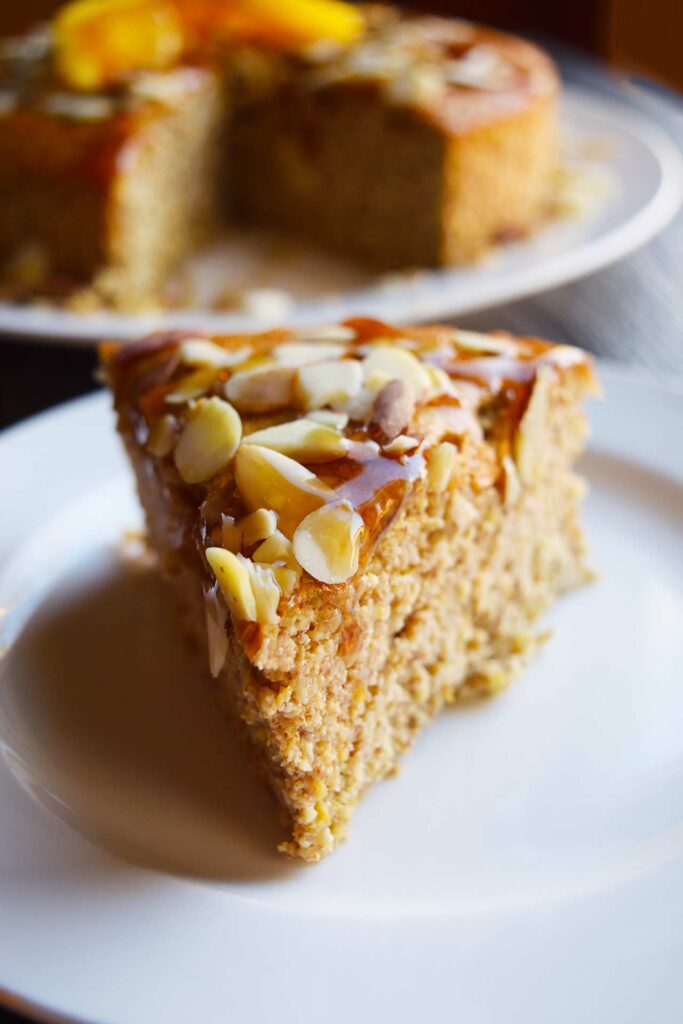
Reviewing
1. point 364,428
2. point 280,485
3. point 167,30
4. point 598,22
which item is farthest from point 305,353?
point 598,22

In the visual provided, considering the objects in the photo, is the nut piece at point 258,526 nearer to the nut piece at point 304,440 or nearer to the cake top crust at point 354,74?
the nut piece at point 304,440

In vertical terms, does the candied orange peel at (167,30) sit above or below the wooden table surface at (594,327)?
above

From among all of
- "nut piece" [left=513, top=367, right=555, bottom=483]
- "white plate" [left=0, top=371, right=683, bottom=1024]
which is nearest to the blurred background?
"white plate" [left=0, top=371, right=683, bottom=1024]

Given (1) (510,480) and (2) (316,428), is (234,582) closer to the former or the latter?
(2) (316,428)

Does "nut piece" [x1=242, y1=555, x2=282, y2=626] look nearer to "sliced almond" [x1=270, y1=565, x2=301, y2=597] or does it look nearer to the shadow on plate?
"sliced almond" [x1=270, y1=565, x2=301, y2=597]

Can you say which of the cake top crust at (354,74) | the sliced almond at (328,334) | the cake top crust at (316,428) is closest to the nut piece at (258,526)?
the cake top crust at (316,428)
